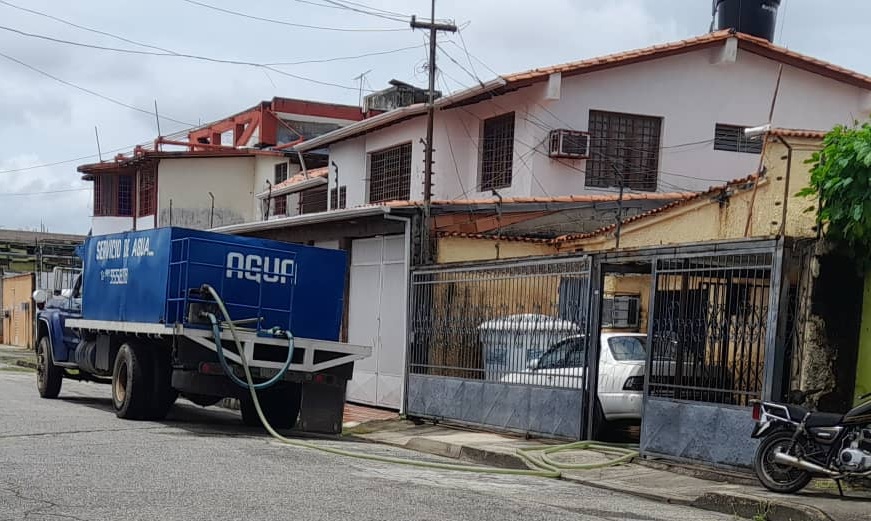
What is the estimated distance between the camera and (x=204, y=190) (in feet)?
125

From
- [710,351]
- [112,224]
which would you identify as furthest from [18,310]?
[710,351]

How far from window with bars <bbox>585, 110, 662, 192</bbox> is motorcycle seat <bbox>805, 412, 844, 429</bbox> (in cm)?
1282

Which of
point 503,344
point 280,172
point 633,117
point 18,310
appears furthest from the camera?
point 18,310

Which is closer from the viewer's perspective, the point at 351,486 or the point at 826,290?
the point at 351,486

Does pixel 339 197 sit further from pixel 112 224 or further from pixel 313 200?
pixel 112 224

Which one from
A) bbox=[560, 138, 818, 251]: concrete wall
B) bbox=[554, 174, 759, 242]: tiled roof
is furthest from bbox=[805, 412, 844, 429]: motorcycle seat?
bbox=[554, 174, 759, 242]: tiled roof

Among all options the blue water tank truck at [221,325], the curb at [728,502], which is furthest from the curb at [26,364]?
the curb at [728,502]

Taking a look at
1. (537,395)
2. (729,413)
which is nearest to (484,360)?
(537,395)

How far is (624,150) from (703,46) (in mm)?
2916

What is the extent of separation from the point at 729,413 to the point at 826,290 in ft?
5.29

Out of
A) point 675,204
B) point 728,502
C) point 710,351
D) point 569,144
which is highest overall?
point 569,144

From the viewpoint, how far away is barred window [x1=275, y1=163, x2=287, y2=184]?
124ft

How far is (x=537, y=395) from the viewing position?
13.7m

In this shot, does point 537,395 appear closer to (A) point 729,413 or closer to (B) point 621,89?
(A) point 729,413
